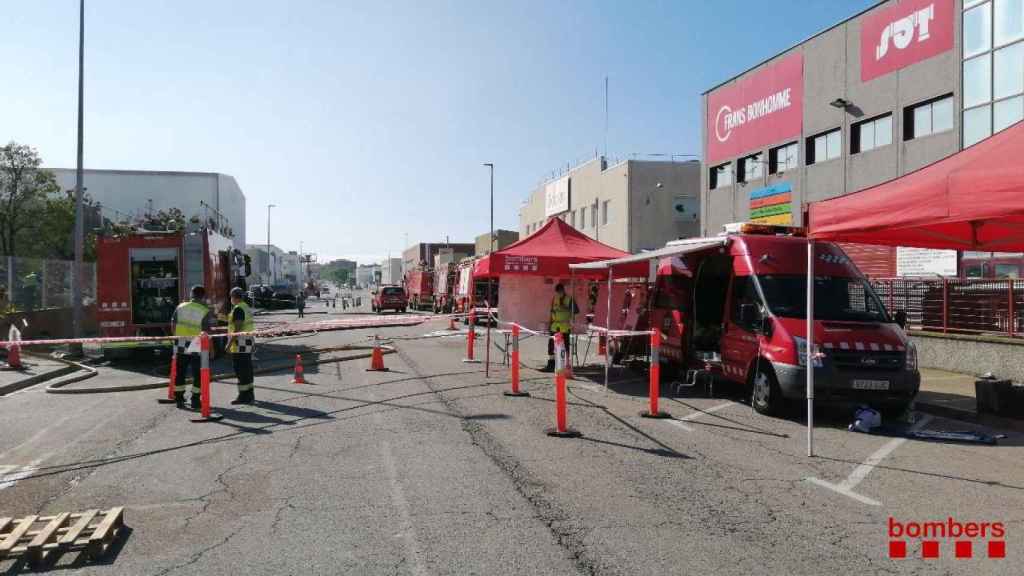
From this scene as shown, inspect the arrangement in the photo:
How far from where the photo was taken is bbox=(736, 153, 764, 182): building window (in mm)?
30734

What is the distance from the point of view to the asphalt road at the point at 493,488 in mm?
4941

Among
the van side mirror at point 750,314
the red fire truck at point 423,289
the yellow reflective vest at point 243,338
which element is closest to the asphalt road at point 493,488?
the yellow reflective vest at point 243,338

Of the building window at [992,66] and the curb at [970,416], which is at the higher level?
the building window at [992,66]

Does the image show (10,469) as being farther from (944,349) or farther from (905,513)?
(944,349)

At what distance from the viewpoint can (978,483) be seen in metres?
7.05

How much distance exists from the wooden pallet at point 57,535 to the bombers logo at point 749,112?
28.1m

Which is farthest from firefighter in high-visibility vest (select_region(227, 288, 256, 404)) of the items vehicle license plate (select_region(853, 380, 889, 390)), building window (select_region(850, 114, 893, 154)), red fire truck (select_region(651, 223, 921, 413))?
building window (select_region(850, 114, 893, 154))

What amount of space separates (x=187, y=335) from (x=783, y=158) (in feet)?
79.6

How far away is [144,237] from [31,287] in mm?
6100

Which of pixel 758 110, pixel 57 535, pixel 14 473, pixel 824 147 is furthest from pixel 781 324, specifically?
Result: pixel 758 110

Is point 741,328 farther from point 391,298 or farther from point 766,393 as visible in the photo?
point 391,298

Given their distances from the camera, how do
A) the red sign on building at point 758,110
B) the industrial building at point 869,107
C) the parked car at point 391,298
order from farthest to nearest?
the parked car at point 391,298 < the red sign on building at point 758,110 < the industrial building at point 869,107

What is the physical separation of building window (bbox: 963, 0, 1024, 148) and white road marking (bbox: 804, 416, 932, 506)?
561 inches

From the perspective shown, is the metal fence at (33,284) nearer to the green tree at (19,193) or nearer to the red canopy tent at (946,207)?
the green tree at (19,193)
